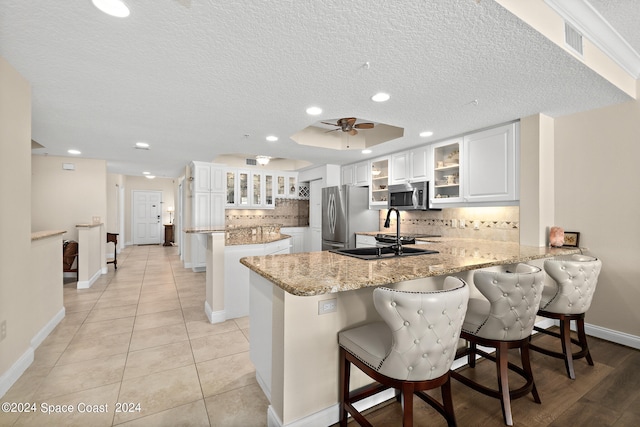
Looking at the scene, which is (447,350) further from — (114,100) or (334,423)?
(114,100)

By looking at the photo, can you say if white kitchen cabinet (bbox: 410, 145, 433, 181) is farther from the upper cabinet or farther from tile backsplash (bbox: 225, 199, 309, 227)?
tile backsplash (bbox: 225, 199, 309, 227)

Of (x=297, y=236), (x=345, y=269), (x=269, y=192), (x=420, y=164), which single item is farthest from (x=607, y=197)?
(x=269, y=192)

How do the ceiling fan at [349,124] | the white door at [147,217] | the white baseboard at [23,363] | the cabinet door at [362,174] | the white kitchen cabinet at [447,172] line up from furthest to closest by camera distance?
the white door at [147,217]
the cabinet door at [362,174]
the white kitchen cabinet at [447,172]
the ceiling fan at [349,124]
the white baseboard at [23,363]

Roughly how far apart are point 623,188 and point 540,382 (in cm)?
205

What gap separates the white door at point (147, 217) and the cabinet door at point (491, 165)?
408 inches

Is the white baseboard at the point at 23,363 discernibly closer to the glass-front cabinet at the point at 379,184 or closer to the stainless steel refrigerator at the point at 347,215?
the stainless steel refrigerator at the point at 347,215

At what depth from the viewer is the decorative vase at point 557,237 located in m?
2.93

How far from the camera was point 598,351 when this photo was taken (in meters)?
2.58

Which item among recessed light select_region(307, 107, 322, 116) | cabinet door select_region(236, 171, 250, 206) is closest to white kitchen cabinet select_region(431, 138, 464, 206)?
recessed light select_region(307, 107, 322, 116)

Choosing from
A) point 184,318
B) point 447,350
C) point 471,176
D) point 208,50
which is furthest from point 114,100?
point 471,176

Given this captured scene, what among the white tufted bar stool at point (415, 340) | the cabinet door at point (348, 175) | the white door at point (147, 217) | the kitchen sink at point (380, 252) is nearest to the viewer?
the white tufted bar stool at point (415, 340)

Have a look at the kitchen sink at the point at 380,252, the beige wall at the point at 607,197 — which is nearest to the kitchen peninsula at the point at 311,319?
the kitchen sink at the point at 380,252

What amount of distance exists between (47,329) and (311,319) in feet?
9.95

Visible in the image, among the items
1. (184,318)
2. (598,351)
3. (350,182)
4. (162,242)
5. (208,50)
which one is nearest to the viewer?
(208,50)
